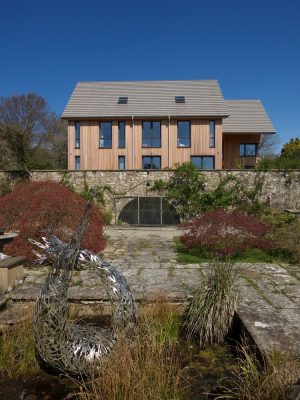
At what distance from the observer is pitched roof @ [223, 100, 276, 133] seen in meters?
26.3

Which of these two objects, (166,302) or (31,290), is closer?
(166,302)

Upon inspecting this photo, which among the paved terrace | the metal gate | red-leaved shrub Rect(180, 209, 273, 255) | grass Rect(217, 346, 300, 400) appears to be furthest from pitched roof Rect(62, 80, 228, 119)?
grass Rect(217, 346, 300, 400)

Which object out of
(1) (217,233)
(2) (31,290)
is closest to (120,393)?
(2) (31,290)

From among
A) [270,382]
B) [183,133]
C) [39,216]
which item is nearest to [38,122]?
[183,133]

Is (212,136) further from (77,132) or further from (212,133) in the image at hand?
(77,132)

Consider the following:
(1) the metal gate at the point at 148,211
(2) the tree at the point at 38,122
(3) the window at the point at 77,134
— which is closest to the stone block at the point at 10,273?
(1) the metal gate at the point at 148,211

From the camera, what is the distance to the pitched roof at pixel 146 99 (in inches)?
949

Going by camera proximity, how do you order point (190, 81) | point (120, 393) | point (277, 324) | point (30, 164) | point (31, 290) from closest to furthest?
point (120, 393) → point (277, 324) → point (31, 290) → point (30, 164) → point (190, 81)

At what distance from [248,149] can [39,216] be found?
905 inches

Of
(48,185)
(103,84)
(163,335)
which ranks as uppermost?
(103,84)

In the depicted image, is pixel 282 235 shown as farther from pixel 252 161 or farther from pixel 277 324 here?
pixel 252 161

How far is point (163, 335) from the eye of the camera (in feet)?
12.8

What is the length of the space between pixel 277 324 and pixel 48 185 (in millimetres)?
6509

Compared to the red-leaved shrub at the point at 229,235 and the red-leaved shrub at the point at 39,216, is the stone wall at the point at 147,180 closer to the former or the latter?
the red-leaved shrub at the point at 229,235
